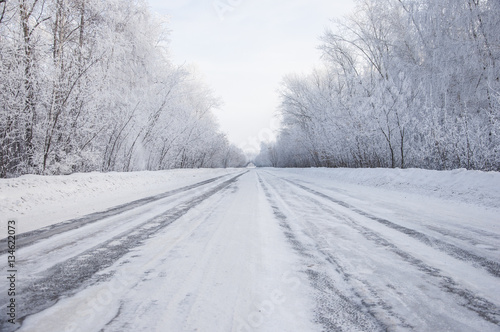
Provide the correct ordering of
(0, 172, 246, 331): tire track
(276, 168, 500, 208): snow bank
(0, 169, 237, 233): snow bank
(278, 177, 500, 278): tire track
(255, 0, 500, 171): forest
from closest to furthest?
(0, 172, 246, 331): tire track
(278, 177, 500, 278): tire track
(0, 169, 237, 233): snow bank
(276, 168, 500, 208): snow bank
(255, 0, 500, 171): forest

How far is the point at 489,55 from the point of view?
8.70 m

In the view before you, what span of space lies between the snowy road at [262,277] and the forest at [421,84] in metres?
6.51

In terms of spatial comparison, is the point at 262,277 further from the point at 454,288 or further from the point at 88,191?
the point at 88,191

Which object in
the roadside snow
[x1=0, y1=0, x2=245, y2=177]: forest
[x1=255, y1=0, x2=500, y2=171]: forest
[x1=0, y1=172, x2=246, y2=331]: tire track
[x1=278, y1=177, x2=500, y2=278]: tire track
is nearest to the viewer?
[x1=0, y1=172, x2=246, y2=331]: tire track

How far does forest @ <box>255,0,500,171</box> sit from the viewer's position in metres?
8.13

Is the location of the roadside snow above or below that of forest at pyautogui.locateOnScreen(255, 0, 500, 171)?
below

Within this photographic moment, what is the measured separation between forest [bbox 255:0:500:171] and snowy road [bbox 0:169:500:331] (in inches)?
256

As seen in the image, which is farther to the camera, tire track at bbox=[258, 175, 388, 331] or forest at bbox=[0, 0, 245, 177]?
forest at bbox=[0, 0, 245, 177]

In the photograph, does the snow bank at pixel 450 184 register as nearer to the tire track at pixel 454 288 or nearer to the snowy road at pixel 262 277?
the snowy road at pixel 262 277

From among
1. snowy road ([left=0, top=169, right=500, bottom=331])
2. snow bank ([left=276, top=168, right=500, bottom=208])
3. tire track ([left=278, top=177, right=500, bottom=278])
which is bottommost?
snowy road ([left=0, top=169, right=500, bottom=331])

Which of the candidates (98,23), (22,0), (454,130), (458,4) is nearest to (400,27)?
(458,4)

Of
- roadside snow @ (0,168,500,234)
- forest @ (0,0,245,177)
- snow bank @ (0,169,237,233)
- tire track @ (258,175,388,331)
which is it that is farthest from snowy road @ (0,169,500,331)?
forest @ (0,0,245,177)

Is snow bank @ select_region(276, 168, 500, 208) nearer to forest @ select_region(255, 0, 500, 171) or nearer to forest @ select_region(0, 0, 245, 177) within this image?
forest @ select_region(255, 0, 500, 171)

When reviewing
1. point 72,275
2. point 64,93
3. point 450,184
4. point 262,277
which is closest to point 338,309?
point 262,277
